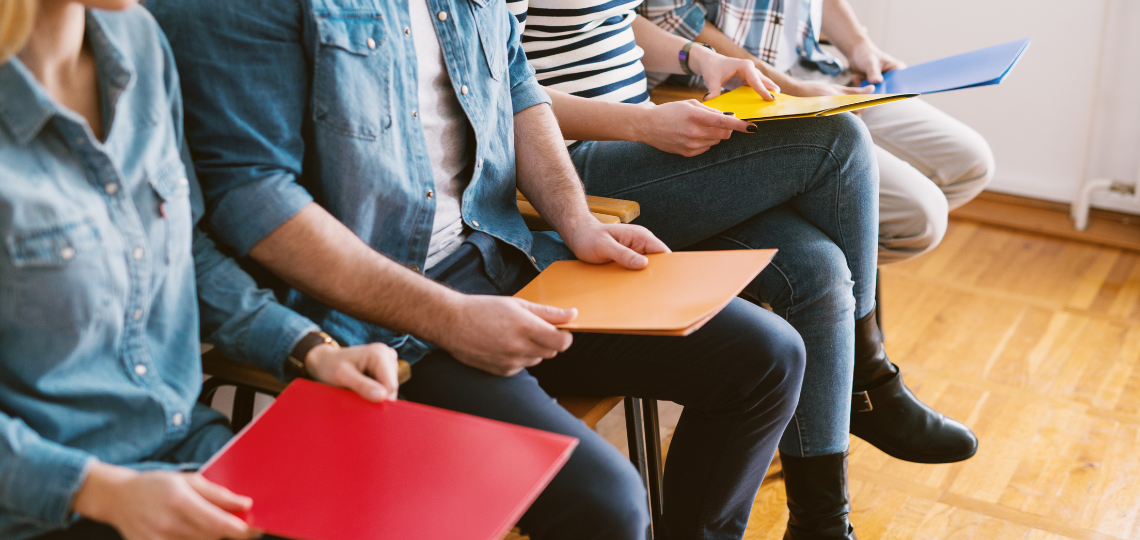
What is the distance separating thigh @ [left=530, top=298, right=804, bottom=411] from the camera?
1.10m

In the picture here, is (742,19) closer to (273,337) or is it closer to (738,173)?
(738,173)

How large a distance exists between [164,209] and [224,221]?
114 mm

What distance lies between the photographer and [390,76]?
1.04 m

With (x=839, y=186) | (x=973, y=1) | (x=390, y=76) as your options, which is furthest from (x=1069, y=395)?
(x=390, y=76)

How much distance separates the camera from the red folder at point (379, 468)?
716 mm

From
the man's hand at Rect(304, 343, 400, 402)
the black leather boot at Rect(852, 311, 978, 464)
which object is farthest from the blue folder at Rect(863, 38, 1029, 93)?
the man's hand at Rect(304, 343, 400, 402)

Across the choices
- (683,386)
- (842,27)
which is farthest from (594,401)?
(842,27)

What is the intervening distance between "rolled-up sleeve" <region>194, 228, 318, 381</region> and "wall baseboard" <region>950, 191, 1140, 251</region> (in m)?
2.42

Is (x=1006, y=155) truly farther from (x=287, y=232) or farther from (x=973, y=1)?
(x=287, y=232)

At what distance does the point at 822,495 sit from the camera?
1289mm

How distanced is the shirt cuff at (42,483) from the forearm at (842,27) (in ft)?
5.55

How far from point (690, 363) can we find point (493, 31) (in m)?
0.50

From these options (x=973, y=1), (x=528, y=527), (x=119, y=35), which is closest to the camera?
(x=119, y=35)

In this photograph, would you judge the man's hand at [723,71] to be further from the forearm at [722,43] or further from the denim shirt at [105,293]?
the denim shirt at [105,293]
